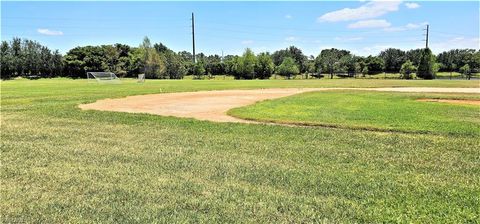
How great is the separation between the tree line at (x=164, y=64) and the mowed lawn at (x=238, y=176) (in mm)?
69353

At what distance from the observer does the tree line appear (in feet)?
257

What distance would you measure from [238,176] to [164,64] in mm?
75630

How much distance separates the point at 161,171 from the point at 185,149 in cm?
158

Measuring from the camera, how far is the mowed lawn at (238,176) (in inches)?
167

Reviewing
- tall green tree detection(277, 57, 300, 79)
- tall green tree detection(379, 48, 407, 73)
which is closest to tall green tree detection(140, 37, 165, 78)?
tall green tree detection(277, 57, 300, 79)

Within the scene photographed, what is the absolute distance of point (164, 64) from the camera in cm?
7888

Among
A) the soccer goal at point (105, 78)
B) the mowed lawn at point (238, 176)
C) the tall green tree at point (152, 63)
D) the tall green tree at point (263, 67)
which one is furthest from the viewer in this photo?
the tall green tree at point (263, 67)

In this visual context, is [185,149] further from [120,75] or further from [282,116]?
[120,75]

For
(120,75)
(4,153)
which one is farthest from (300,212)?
(120,75)

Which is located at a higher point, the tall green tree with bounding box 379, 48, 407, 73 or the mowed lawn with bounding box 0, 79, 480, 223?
the tall green tree with bounding box 379, 48, 407, 73

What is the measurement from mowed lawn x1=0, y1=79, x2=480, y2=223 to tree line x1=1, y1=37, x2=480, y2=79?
69353 millimetres

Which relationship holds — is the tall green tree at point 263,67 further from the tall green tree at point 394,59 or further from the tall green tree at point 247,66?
the tall green tree at point 394,59

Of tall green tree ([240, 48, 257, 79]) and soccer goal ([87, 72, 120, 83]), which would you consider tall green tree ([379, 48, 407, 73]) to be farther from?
soccer goal ([87, 72, 120, 83])

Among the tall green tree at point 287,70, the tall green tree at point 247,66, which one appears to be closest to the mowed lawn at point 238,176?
the tall green tree at point 247,66
